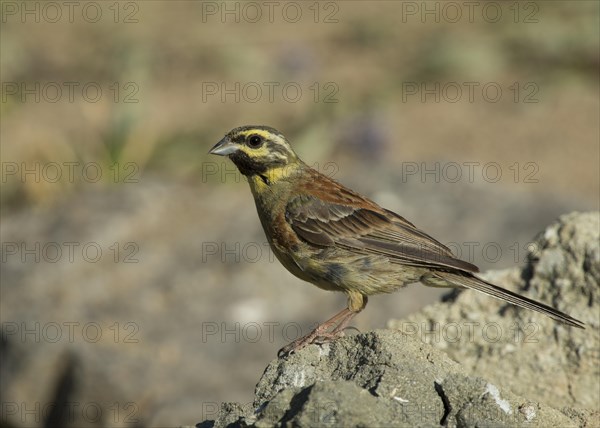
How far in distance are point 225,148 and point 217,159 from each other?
6.00 metres

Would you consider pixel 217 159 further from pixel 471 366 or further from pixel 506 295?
pixel 506 295

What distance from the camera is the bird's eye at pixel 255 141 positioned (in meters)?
6.25

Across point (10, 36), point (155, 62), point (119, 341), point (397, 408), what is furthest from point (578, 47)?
point (397, 408)

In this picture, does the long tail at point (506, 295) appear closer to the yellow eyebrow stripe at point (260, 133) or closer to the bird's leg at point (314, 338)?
the bird's leg at point (314, 338)

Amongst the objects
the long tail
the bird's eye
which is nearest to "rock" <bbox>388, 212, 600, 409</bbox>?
the long tail

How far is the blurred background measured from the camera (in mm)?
7789

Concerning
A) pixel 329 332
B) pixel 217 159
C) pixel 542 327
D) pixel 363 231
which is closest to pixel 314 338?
pixel 329 332

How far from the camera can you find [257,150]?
6.29 metres

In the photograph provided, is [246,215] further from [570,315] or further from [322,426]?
[322,426]

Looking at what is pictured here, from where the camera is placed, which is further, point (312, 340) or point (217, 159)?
point (217, 159)

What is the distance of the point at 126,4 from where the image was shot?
18141 mm

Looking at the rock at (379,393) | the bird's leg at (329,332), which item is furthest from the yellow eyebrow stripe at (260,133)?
the rock at (379,393)

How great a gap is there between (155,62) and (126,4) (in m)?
2.53

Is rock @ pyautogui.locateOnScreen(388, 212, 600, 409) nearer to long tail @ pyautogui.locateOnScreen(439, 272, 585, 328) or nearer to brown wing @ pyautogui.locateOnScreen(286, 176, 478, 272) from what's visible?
long tail @ pyautogui.locateOnScreen(439, 272, 585, 328)
